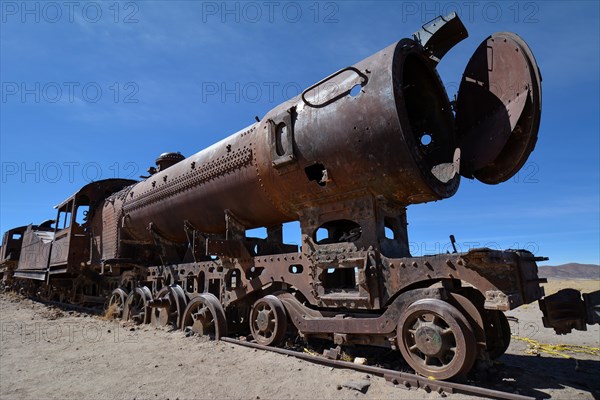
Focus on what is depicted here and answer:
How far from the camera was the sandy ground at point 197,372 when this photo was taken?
3.97 metres

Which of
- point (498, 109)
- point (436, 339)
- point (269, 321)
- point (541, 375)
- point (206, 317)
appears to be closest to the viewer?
point (436, 339)

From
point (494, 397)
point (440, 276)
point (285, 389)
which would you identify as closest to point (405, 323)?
point (440, 276)

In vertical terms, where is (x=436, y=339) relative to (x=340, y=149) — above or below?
below

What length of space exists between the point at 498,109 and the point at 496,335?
2856 millimetres

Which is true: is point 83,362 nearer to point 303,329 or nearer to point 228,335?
point 228,335

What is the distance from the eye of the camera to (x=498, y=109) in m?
4.83

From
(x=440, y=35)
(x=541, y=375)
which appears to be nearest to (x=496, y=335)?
(x=541, y=375)

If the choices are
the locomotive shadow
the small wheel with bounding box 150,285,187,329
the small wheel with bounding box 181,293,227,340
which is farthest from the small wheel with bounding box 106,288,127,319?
the locomotive shadow

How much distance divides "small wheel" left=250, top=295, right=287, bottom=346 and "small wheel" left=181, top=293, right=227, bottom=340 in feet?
2.72

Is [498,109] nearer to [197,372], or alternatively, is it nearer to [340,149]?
[340,149]

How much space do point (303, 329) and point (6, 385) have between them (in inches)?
155

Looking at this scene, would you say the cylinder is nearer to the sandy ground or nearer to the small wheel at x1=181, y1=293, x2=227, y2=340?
the small wheel at x1=181, y1=293, x2=227, y2=340

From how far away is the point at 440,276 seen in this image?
3961 mm

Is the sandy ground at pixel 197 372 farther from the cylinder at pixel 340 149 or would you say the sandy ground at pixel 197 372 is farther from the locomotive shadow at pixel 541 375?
the cylinder at pixel 340 149
